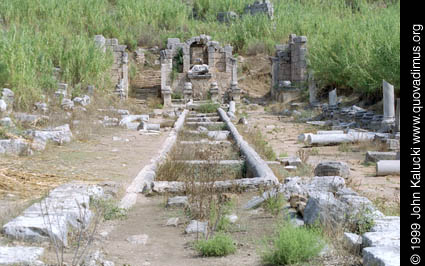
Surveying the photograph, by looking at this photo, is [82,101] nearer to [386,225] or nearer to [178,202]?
[178,202]

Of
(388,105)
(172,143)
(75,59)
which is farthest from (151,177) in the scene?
(75,59)

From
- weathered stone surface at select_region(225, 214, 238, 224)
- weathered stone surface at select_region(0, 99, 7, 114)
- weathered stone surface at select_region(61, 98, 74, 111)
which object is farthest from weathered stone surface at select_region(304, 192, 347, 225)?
weathered stone surface at select_region(61, 98, 74, 111)

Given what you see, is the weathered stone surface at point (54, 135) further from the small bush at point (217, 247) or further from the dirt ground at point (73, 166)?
the small bush at point (217, 247)

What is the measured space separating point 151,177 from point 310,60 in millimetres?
14796

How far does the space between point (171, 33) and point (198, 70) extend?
241 inches

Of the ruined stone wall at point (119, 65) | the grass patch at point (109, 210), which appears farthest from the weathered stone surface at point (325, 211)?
the ruined stone wall at point (119, 65)

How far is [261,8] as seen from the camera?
103 feet

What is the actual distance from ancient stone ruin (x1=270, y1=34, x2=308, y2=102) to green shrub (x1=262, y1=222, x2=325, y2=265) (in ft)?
58.8

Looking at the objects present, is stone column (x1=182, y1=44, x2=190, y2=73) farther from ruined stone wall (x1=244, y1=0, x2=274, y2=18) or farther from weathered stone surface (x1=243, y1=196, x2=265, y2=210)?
weathered stone surface (x1=243, y1=196, x2=265, y2=210)
